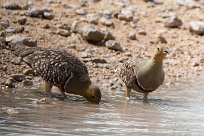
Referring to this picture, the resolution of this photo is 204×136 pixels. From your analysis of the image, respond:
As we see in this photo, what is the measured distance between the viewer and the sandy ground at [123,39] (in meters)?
10.3

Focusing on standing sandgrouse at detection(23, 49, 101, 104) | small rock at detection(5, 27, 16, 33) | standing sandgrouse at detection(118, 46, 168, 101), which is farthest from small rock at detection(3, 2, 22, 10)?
standing sandgrouse at detection(118, 46, 168, 101)

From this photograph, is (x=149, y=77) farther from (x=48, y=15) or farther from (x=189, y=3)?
(x=189, y=3)

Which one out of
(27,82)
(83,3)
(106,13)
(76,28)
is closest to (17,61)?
(27,82)

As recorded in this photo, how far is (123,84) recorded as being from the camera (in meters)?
9.67

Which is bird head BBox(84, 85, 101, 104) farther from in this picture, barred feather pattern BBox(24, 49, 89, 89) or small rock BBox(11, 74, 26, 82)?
small rock BBox(11, 74, 26, 82)

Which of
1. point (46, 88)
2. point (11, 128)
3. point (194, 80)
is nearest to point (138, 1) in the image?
point (194, 80)

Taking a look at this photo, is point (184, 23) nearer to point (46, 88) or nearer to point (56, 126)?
point (46, 88)

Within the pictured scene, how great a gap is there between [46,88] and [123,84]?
1811 millimetres

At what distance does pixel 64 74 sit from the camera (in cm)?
812

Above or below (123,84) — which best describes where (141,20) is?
above

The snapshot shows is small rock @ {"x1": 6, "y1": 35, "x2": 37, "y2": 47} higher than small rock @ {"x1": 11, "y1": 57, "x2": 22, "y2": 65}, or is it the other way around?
small rock @ {"x1": 6, "y1": 35, "x2": 37, "y2": 47}

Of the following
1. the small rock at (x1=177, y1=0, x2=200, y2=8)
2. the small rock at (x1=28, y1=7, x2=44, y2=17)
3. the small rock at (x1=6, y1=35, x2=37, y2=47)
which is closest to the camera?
the small rock at (x1=6, y1=35, x2=37, y2=47)

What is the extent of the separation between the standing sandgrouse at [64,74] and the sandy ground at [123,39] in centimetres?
62

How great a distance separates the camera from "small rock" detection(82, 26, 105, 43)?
11273mm
